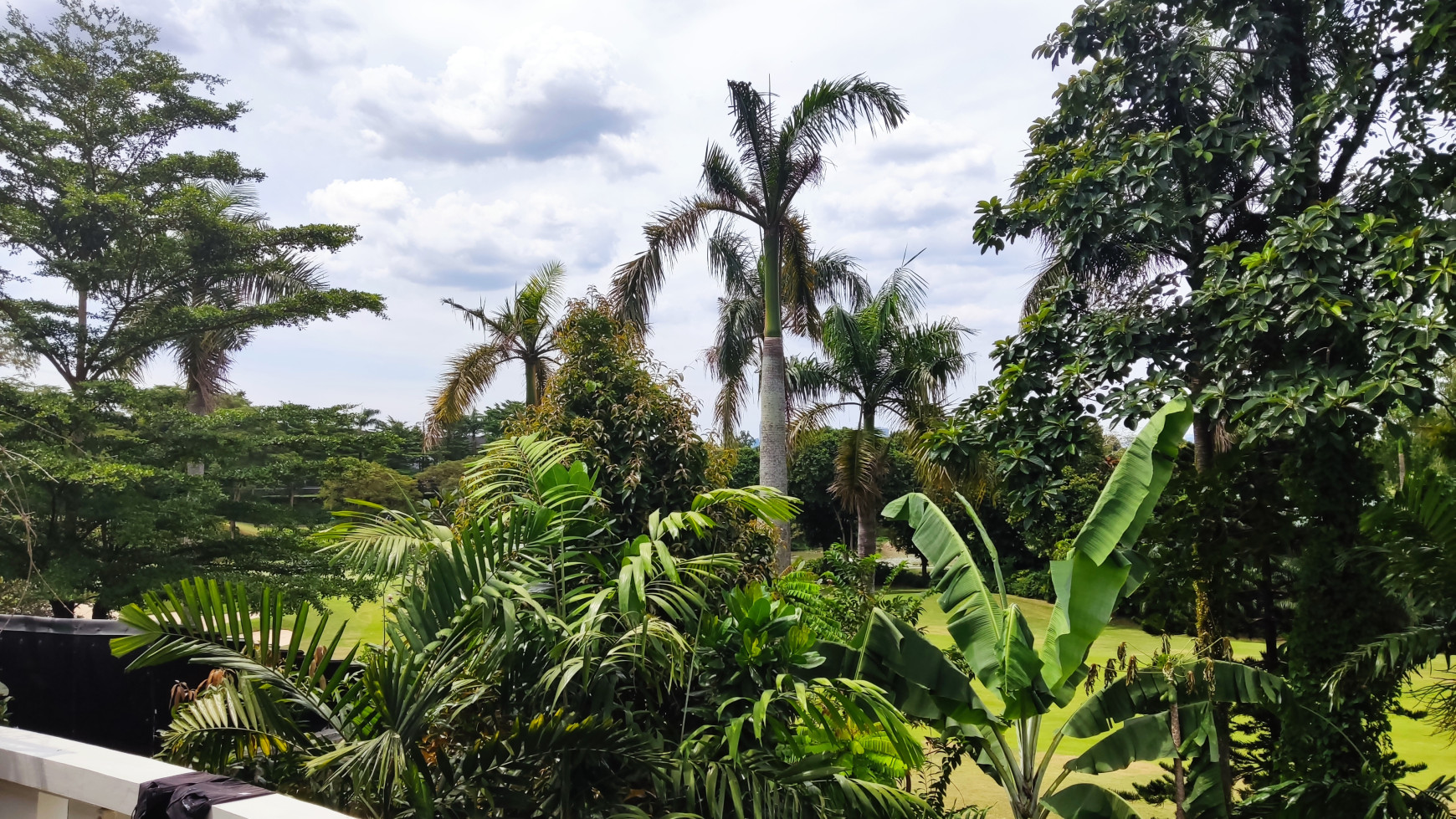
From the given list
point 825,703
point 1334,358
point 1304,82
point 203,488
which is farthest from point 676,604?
point 203,488

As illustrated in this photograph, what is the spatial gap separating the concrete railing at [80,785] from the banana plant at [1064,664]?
118 inches

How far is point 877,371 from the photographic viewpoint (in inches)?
639

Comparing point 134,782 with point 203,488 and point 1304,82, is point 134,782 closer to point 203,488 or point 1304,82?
point 1304,82

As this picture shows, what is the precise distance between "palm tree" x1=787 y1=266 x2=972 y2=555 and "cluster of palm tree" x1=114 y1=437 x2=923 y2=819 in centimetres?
1212

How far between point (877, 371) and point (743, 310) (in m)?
2.80

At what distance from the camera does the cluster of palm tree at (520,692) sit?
2875 millimetres

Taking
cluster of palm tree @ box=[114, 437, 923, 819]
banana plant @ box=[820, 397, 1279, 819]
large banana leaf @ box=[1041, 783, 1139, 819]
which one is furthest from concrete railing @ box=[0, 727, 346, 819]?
large banana leaf @ box=[1041, 783, 1139, 819]

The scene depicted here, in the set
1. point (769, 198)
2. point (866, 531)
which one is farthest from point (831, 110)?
point (866, 531)

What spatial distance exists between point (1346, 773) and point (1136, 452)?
3.17 meters

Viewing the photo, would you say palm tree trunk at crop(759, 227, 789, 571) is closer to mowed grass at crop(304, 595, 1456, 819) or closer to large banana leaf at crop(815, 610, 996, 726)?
mowed grass at crop(304, 595, 1456, 819)

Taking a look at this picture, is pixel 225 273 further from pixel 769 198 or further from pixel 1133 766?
pixel 1133 766

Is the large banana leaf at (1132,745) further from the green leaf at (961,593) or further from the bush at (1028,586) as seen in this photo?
the bush at (1028,586)

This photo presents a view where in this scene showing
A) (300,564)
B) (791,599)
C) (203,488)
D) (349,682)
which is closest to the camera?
(349,682)

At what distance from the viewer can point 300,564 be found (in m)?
13.4
